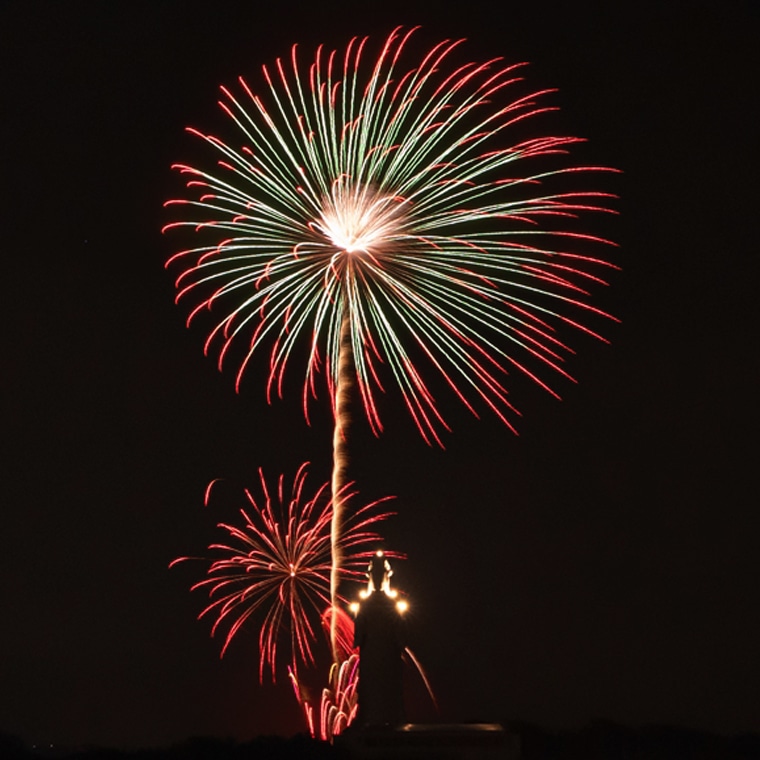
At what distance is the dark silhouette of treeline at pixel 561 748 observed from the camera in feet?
160

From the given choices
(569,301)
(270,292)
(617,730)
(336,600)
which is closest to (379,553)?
(336,600)

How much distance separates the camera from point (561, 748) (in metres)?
59.9

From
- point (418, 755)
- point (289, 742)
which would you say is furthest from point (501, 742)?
point (289, 742)

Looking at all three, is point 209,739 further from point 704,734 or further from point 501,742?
point 704,734

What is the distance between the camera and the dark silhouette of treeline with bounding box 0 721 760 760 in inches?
1917

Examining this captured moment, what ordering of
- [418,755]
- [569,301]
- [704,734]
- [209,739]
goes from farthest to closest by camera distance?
[704,734] → [209,739] → [418,755] → [569,301]

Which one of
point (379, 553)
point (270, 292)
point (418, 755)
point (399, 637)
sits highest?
point (270, 292)

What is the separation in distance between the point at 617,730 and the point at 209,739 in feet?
73.0

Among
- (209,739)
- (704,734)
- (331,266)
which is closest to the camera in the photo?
(331,266)

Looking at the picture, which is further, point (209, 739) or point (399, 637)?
point (209, 739)

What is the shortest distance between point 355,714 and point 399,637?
11.3ft

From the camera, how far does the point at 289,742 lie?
159ft

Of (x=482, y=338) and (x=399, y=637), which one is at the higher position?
(x=482, y=338)

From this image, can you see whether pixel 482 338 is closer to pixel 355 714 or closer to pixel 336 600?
pixel 336 600
